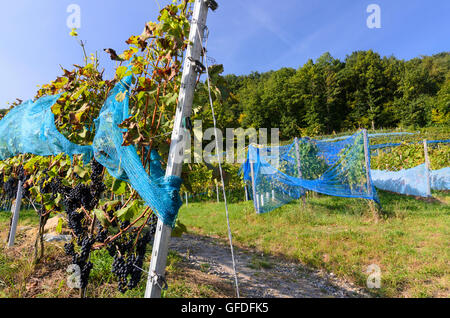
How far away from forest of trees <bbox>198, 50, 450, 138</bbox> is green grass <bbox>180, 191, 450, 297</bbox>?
29.2 m

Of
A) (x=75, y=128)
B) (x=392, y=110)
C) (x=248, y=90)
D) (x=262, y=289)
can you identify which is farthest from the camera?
(x=248, y=90)

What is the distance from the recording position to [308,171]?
722 cm

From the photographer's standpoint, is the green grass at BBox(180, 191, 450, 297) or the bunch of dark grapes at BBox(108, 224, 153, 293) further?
the green grass at BBox(180, 191, 450, 297)

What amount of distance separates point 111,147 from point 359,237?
4.44m

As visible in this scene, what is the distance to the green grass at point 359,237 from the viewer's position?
3051 millimetres

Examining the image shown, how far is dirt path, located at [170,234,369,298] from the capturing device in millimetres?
2686

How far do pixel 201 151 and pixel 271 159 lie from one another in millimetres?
6450

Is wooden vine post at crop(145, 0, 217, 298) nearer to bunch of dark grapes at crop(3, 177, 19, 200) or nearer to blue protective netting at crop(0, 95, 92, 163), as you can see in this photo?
blue protective netting at crop(0, 95, 92, 163)

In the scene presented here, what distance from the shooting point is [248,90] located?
152 ft

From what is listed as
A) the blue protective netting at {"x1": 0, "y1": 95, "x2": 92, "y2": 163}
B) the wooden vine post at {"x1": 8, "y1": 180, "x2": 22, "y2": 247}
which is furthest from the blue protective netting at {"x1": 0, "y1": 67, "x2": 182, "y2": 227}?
the wooden vine post at {"x1": 8, "y1": 180, "x2": 22, "y2": 247}

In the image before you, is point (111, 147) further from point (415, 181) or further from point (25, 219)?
point (415, 181)
